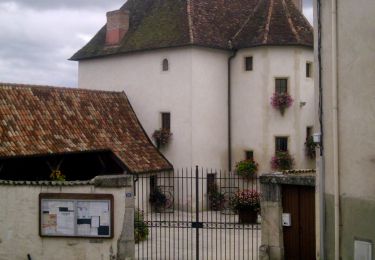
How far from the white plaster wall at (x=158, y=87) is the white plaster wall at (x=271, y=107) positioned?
2.84 metres

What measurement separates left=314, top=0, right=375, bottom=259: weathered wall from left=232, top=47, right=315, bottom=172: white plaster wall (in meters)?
13.7

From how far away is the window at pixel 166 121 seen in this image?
974 inches

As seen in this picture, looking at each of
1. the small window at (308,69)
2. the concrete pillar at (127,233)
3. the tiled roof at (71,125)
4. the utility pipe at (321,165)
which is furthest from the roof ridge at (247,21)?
the utility pipe at (321,165)

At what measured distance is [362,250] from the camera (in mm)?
9633

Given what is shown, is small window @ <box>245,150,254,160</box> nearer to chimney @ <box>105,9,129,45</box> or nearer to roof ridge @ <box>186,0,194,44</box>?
roof ridge @ <box>186,0,194,44</box>

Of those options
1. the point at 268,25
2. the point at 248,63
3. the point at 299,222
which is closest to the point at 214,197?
the point at 248,63

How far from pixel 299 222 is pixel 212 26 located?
14.2m

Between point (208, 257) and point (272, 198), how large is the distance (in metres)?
2.61

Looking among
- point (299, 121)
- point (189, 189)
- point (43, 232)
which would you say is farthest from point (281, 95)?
point (43, 232)

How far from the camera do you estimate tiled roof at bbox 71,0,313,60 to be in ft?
79.0

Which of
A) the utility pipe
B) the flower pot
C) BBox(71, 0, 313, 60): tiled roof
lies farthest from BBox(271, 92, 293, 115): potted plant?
the utility pipe

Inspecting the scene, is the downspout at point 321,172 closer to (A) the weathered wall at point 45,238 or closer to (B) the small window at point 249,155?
(A) the weathered wall at point 45,238

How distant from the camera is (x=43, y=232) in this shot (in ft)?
42.2

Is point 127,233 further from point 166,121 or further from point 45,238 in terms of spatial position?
point 166,121
